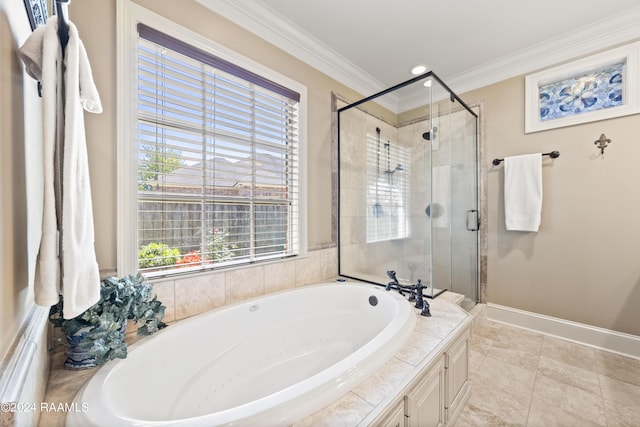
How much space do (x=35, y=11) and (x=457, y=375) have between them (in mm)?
2415

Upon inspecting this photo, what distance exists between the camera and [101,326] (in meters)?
0.98

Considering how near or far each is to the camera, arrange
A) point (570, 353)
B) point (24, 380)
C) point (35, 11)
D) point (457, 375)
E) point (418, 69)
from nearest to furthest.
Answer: point (24, 380) < point (35, 11) < point (457, 375) < point (570, 353) < point (418, 69)

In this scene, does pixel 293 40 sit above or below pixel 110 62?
above

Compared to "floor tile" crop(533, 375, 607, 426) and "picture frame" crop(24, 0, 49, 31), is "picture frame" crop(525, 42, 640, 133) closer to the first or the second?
"floor tile" crop(533, 375, 607, 426)

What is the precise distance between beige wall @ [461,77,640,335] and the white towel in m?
0.10

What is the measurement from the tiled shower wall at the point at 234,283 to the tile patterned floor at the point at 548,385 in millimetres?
1365

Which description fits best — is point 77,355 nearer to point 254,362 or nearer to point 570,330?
point 254,362

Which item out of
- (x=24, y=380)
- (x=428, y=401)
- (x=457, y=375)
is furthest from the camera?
(x=457, y=375)

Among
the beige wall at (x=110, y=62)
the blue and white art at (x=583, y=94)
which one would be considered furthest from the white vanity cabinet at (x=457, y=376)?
the blue and white art at (x=583, y=94)

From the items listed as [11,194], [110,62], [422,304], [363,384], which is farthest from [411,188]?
[11,194]

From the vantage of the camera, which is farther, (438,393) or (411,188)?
(411,188)

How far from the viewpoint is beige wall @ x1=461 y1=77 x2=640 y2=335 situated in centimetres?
197

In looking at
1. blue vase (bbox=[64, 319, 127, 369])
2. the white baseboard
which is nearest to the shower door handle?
the white baseboard

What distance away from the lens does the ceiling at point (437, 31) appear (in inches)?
70.3
